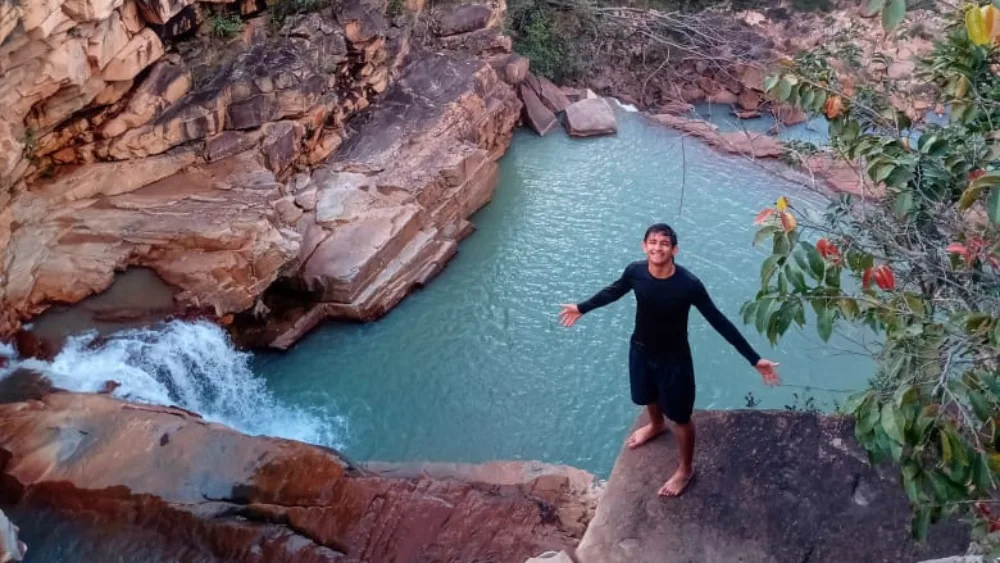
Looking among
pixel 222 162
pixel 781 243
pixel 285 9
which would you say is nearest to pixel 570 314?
pixel 781 243

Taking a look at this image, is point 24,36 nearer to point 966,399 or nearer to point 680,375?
point 680,375

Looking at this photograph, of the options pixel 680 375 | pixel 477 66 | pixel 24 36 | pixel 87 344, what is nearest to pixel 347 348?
pixel 87 344

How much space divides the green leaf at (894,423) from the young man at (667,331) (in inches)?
63.3

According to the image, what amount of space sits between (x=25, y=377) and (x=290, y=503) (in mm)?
2906

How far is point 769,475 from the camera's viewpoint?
4184 millimetres

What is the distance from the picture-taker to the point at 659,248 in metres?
3.70

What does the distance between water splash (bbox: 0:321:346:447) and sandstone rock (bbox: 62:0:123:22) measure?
2.73 metres

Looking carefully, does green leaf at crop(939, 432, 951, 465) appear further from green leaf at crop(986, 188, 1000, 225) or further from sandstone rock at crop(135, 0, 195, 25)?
sandstone rock at crop(135, 0, 195, 25)

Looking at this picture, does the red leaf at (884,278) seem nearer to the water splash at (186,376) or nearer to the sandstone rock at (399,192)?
the water splash at (186,376)

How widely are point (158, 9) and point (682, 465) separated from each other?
6732 mm

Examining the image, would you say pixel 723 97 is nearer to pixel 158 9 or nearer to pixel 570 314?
pixel 158 9

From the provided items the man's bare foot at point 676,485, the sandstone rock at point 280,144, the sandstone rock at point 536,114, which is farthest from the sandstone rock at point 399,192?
the man's bare foot at point 676,485

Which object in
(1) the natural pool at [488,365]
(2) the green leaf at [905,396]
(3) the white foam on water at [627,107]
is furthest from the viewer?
(3) the white foam on water at [627,107]

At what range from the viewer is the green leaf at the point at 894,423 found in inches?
83.2
